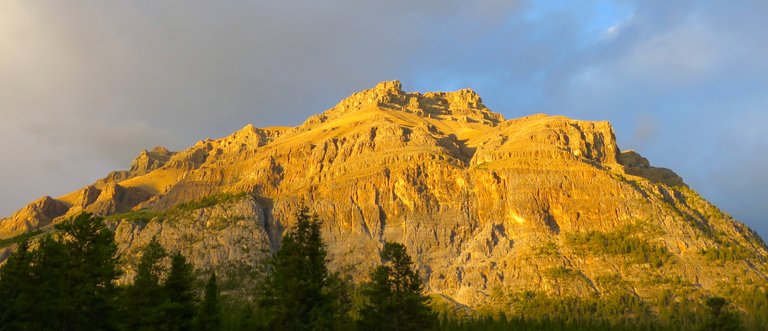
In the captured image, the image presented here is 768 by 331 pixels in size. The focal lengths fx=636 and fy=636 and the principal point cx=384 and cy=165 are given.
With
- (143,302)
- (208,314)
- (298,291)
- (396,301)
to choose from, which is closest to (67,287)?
(143,302)

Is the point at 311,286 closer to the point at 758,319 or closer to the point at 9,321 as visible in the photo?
the point at 9,321

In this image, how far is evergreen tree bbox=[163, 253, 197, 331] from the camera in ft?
223

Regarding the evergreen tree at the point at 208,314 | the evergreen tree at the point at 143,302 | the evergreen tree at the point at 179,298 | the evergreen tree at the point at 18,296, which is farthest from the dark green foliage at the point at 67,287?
the evergreen tree at the point at 208,314

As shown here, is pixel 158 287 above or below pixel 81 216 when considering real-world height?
below

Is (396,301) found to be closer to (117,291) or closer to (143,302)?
(143,302)

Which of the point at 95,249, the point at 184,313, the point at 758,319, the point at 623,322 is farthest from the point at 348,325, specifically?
the point at 758,319

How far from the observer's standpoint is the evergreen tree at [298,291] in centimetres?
7325

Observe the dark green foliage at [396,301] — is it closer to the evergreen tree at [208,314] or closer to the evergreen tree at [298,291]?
the evergreen tree at [298,291]

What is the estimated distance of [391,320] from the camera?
85875mm

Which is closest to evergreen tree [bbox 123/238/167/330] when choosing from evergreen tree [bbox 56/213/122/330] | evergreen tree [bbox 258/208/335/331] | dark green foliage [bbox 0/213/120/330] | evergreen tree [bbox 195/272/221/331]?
evergreen tree [bbox 56/213/122/330]

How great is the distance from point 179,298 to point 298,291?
13.2 meters

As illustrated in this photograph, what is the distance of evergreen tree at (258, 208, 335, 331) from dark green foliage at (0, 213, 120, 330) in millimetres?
17387

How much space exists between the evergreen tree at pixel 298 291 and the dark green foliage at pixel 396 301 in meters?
10.8

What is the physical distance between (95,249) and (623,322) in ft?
552
